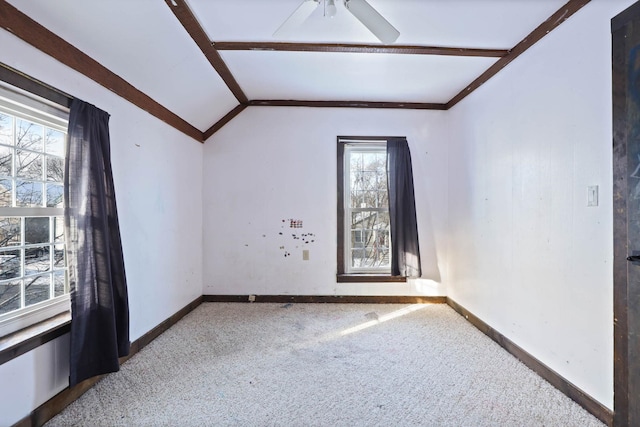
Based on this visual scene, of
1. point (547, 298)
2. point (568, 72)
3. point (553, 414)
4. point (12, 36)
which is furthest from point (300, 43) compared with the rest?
point (553, 414)

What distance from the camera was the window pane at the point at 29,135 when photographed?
1.67m

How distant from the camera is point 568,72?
1836 millimetres

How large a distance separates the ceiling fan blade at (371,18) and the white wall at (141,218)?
1.76 meters

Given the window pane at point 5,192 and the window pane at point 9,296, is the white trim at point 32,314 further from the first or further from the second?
the window pane at point 5,192

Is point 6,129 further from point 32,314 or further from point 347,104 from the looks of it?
point 347,104

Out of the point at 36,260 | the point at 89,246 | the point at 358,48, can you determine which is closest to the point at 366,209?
the point at 358,48

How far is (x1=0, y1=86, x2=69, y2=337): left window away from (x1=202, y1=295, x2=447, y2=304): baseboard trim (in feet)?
6.18

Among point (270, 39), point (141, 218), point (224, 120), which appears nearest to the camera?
point (270, 39)

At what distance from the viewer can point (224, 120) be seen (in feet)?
11.9

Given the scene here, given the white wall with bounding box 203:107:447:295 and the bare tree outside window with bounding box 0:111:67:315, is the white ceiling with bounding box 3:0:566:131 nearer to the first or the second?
the white wall with bounding box 203:107:447:295

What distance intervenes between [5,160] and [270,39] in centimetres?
183

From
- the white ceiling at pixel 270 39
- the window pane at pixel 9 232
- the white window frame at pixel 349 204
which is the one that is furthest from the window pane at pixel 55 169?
the white window frame at pixel 349 204

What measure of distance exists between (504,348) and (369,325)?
116 centimetres

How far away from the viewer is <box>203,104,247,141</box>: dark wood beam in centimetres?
360
